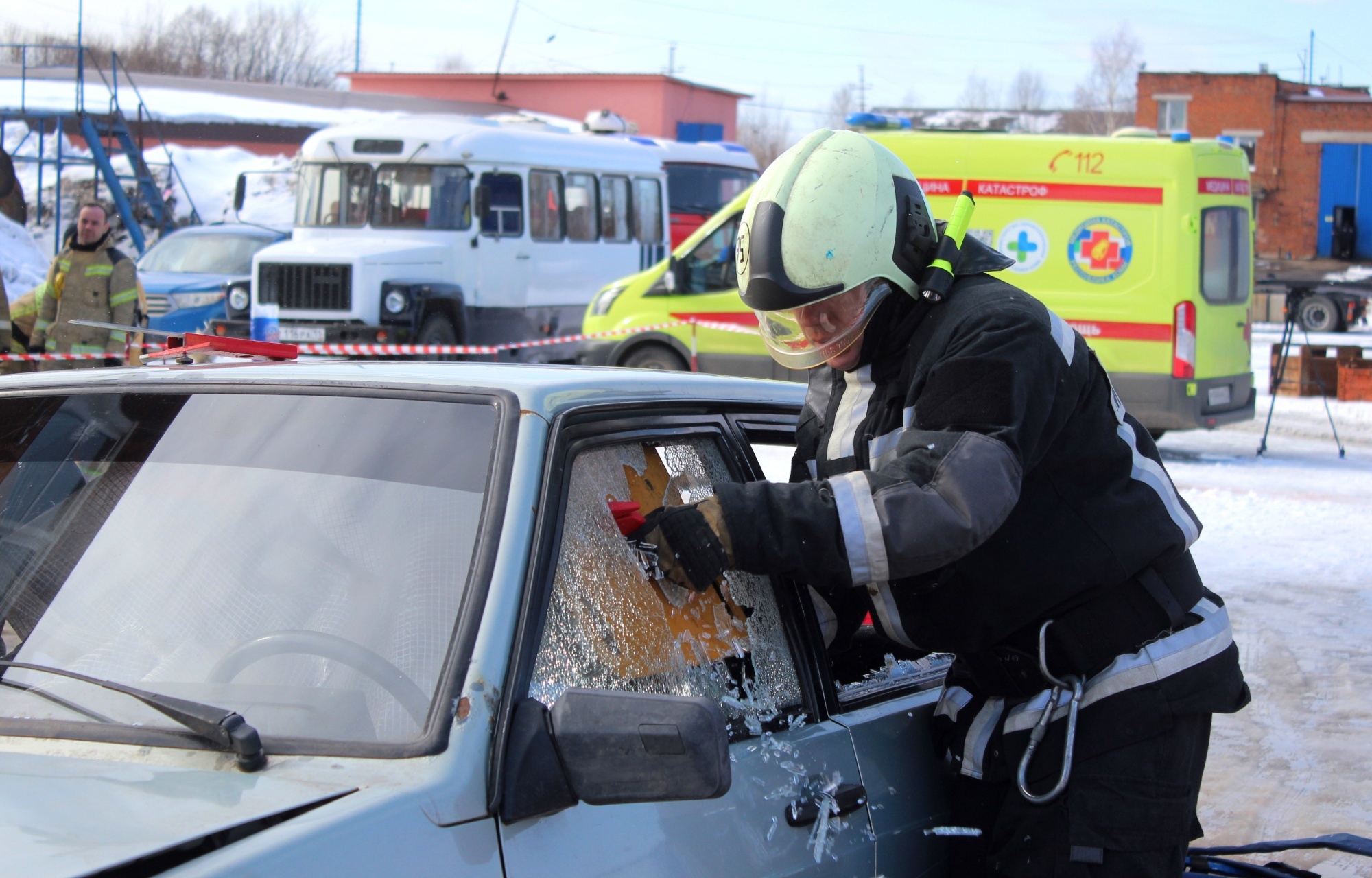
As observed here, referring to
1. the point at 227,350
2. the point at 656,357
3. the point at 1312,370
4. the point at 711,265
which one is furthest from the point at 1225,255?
the point at 227,350

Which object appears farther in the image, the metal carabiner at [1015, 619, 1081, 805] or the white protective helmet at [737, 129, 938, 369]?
the white protective helmet at [737, 129, 938, 369]

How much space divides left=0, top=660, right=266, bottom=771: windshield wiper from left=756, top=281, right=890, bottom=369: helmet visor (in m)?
1.16

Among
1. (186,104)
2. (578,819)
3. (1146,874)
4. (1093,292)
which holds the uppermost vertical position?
(186,104)

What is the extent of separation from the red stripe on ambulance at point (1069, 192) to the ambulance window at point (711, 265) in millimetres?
2198

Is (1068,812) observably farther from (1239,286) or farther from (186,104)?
(186,104)

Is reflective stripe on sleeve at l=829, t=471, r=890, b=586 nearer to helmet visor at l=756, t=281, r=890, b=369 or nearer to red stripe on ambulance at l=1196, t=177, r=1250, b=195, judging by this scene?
helmet visor at l=756, t=281, r=890, b=369

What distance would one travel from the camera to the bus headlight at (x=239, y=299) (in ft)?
45.6

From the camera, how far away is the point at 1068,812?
6.92ft

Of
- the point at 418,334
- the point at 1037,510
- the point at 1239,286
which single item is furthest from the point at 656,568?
the point at 418,334

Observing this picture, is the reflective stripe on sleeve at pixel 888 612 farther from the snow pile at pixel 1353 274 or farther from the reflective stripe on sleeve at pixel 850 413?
the snow pile at pixel 1353 274

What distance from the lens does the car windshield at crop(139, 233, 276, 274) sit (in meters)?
15.4

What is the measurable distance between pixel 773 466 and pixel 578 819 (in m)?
2.20

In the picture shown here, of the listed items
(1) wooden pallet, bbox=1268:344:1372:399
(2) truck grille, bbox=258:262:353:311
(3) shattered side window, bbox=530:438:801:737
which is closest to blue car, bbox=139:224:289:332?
(2) truck grille, bbox=258:262:353:311

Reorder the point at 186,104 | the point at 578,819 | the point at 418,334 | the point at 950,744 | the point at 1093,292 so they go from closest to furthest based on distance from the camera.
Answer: the point at 578,819 → the point at 950,744 → the point at 1093,292 → the point at 418,334 → the point at 186,104
